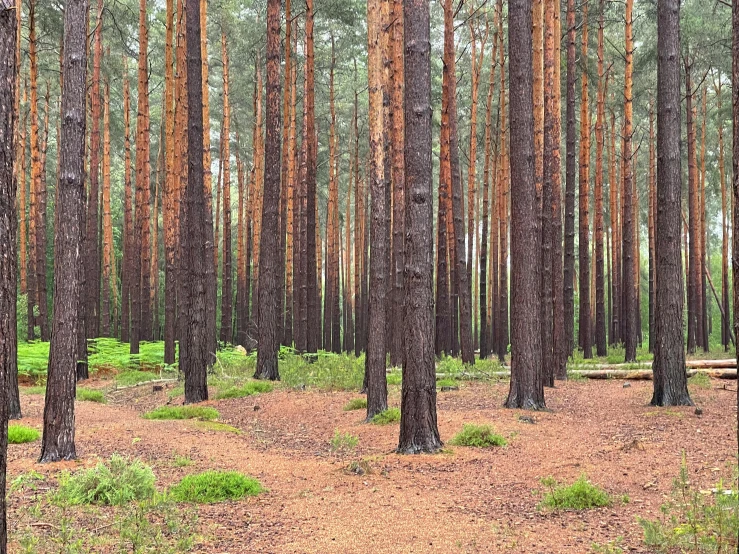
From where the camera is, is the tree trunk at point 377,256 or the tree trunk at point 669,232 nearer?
the tree trunk at point 377,256

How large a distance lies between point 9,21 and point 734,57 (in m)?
3.20

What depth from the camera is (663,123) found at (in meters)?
9.91

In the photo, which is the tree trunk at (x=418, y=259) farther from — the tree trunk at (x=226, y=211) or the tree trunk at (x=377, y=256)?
the tree trunk at (x=226, y=211)

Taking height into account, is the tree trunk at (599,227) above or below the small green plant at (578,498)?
above

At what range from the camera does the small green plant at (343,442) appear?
7391 mm

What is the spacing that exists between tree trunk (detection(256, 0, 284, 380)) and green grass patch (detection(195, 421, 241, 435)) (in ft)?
13.6

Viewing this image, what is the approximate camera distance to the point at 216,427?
30.6 ft

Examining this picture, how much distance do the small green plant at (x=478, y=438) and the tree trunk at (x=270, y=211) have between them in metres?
6.54

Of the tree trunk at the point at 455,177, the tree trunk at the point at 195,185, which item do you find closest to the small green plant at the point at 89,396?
the tree trunk at the point at 195,185

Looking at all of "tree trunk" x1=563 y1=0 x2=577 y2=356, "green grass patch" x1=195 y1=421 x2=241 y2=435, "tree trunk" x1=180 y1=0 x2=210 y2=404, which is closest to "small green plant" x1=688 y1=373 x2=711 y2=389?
"tree trunk" x1=563 y1=0 x2=577 y2=356

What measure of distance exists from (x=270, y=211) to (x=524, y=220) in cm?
573

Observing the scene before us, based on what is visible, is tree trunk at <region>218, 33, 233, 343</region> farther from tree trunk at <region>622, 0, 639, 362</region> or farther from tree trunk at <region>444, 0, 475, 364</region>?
tree trunk at <region>622, 0, 639, 362</region>

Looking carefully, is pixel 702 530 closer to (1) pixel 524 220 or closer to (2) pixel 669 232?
(1) pixel 524 220

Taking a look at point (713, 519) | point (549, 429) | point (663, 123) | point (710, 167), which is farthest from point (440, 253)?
point (710, 167)
